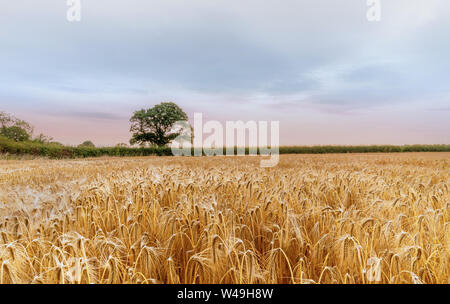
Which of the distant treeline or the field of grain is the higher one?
the distant treeline

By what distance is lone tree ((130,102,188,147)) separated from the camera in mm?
52656

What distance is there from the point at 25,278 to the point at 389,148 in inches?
2862

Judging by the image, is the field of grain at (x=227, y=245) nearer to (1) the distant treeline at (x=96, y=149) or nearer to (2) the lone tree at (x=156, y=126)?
(1) the distant treeline at (x=96, y=149)

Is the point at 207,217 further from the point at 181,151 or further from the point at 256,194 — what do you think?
the point at 181,151

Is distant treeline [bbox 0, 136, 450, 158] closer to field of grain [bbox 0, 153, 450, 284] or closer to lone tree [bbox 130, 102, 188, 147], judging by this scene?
lone tree [bbox 130, 102, 188, 147]

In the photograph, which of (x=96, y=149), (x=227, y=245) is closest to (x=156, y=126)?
(x=96, y=149)

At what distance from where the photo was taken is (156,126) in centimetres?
5294

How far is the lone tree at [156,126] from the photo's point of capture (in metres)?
52.7

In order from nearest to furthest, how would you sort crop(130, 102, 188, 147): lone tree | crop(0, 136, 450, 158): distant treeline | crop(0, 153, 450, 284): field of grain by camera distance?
crop(0, 153, 450, 284): field of grain → crop(0, 136, 450, 158): distant treeline → crop(130, 102, 188, 147): lone tree

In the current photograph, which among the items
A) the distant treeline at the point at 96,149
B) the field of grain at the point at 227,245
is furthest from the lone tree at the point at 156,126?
the field of grain at the point at 227,245

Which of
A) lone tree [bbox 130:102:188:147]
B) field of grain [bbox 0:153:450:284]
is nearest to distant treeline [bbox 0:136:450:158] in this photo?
lone tree [bbox 130:102:188:147]

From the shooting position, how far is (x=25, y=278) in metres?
1.71

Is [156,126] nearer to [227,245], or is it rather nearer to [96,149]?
[96,149]
